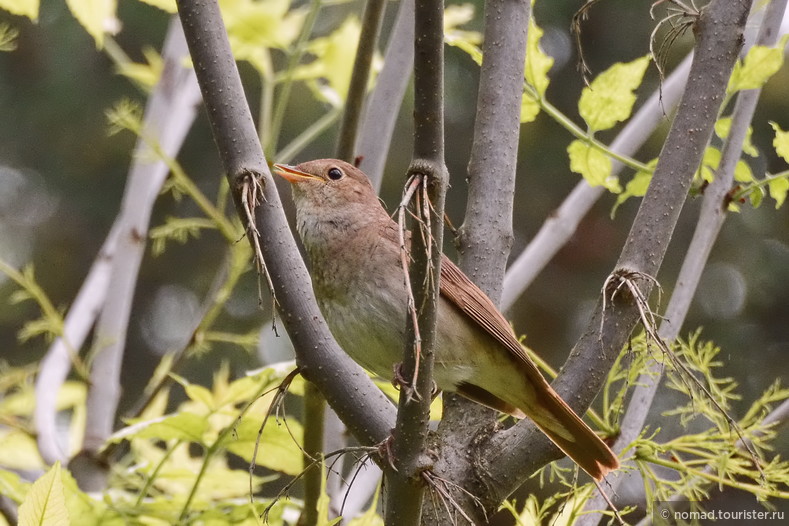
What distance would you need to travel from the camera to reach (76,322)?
3375 mm

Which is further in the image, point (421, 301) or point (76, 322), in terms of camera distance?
point (76, 322)

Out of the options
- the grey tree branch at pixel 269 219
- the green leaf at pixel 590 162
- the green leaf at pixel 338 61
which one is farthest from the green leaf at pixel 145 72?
the green leaf at pixel 590 162

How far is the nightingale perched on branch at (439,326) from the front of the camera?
229 centimetres

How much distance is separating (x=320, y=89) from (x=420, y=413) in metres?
1.60

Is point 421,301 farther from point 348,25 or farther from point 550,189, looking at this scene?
point 550,189

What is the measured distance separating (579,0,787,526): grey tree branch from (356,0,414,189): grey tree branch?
934mm

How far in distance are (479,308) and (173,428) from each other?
75cm

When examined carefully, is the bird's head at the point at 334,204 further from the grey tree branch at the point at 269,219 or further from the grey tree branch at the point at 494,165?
the grey tree branch at the point at 269,219

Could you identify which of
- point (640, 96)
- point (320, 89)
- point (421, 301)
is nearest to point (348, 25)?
point (320, 89)

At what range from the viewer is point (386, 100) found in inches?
113

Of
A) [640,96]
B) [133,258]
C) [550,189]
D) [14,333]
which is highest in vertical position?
[640,96]

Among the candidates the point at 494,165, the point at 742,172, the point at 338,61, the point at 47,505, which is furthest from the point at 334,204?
the point at 47,505

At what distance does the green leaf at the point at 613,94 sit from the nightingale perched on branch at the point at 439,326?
53 cm

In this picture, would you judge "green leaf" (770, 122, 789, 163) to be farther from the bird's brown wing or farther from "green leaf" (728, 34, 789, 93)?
the bird's brown wing
